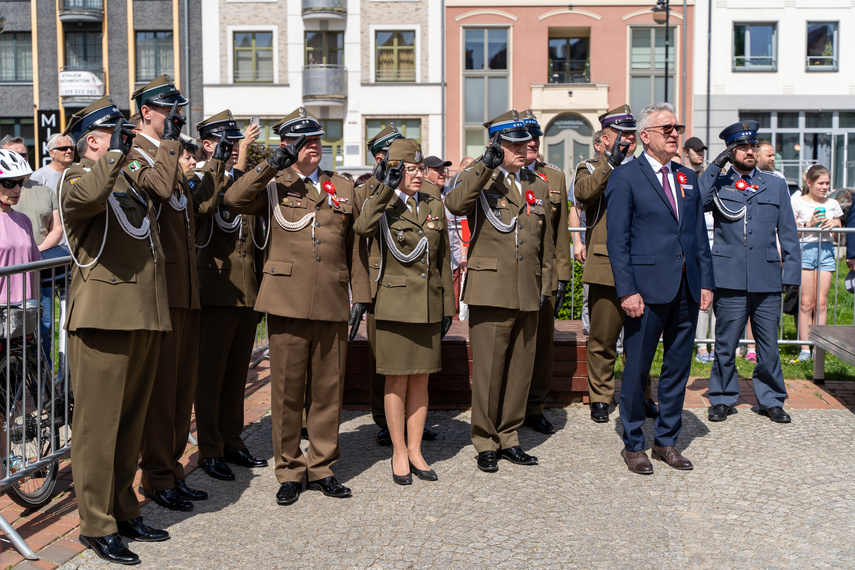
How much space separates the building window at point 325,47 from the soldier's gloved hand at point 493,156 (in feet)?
101

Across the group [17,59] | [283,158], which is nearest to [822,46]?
[17,59]

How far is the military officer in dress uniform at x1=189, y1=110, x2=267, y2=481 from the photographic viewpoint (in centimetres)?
607

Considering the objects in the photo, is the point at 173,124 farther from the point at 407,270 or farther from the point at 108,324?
the point at 407,270

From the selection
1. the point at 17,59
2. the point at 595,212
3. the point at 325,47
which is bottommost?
the point at 595,212

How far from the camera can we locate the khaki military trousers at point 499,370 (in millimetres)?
6262

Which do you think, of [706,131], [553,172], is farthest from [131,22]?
[553,172]

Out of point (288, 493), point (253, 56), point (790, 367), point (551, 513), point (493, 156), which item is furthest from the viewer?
point (253, 56)

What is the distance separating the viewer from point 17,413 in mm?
5480

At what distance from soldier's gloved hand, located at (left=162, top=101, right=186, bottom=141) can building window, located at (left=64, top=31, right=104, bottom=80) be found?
34080mm

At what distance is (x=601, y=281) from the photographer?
7.24 meters

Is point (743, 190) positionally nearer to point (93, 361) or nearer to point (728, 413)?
point (728, 413)

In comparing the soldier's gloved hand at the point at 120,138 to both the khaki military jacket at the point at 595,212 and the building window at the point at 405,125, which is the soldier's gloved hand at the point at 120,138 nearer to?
the khaki military jacket at the point at 595,212

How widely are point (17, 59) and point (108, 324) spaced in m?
36.5

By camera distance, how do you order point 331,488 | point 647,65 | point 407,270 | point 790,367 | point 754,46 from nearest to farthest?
point 331,488
point 407,270
point 790,367
point 754,46
point 647,65
